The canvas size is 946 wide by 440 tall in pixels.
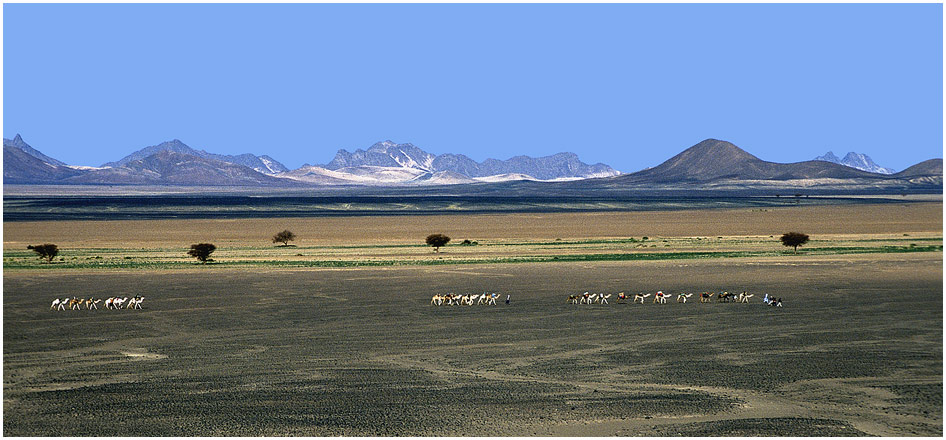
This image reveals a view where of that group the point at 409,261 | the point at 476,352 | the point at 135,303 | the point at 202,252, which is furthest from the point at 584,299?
the point at 202,252

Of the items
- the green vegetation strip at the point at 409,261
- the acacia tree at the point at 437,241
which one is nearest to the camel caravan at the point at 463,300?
the green vegetation strip at the point at 409,261

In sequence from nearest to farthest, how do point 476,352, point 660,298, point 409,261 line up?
1. point 476,352
2. point 660,298
3. point 409,261

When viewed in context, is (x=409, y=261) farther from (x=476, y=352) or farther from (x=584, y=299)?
(x=476, y=352)

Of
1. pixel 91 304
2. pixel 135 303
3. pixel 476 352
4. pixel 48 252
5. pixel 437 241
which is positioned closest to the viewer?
pixel 476 352

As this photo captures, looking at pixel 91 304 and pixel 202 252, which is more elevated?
pixel 202 252

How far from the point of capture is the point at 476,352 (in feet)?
71.3

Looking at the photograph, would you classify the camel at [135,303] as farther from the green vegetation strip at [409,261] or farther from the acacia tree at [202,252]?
the acacia tree at [202,252]

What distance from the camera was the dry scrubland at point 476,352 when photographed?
52.3 ft

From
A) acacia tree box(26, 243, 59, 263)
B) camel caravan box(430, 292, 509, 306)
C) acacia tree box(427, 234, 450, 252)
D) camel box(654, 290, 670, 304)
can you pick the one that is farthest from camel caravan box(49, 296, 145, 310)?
acacia tree box(427, 234, 450, 252)

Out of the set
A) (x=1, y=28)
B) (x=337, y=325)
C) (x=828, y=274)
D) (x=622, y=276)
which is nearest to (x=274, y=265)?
(x=622, y=276)

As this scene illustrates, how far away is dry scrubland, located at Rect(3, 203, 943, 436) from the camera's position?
52.3 feet

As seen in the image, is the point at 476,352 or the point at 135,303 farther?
the point at 135,303

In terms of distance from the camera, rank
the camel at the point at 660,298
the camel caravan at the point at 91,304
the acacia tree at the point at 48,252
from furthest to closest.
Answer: the acacia tree at the point at 48,252, the camel at the point at 660,298, the camel caravan at the point at 91,304

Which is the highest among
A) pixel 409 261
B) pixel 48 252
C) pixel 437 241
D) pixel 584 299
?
pixel 437 241
